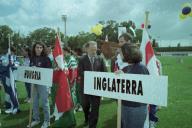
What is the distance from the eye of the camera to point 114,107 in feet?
37.9

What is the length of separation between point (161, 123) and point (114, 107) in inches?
109

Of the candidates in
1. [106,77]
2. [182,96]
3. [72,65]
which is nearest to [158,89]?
[106,77]

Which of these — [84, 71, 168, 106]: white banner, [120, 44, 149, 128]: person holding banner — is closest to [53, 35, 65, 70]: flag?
[84, 71, 168, 106]: white banner

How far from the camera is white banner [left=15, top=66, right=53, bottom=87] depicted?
793 cm

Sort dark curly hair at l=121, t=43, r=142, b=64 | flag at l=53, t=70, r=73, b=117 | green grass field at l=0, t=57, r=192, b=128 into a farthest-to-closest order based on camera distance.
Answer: green grass field at l=0, t=57, r=192, b=128
flag at l=53, t=70, r=73, b=117
dark curly hair at l=121, t=43, r=142, b=64

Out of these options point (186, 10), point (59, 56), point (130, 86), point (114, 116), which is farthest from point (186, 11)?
point (130, 86)

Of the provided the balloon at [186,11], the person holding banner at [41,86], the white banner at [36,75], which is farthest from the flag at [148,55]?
the balloon at [186,11]

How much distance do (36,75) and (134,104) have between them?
142 inches

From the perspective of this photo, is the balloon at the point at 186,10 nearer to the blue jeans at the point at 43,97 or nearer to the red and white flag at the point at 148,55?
the blue jeans at the point at 43,97

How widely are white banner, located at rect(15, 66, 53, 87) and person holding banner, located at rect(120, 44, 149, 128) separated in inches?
114

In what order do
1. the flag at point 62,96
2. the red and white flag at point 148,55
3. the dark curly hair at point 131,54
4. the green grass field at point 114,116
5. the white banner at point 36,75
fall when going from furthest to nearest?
the green grass field at point 114,116
the flag at point 62,96
the white banner at point 36,75
the red and white flag at point 148,55
the dark curly hair at point 131,54

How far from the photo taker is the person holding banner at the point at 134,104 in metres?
5.30

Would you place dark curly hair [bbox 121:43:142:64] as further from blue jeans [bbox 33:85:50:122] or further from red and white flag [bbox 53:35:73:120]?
blue jeans [bbox 33:85:50:122]

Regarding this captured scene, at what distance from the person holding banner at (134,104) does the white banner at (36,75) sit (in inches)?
114
